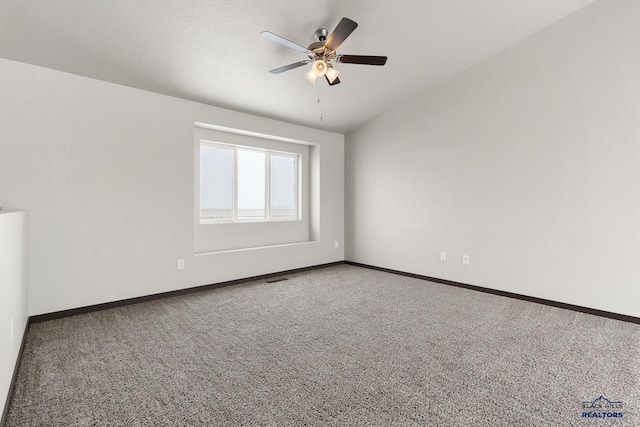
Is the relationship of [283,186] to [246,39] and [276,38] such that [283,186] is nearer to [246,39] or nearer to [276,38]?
[246,39]

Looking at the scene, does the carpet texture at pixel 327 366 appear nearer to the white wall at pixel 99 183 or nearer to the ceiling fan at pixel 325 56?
the white wall at pixel 99 183

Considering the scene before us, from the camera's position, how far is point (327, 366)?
220 cm

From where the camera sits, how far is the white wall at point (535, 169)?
3.18 metres

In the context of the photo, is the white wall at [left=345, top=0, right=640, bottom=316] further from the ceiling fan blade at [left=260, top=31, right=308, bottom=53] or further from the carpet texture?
the ceiling fan blade at [left=260, top=31, right=308, bottom=53]

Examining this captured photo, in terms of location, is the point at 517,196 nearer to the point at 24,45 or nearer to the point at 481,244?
the point at 481,244

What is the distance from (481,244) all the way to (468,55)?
2392mm

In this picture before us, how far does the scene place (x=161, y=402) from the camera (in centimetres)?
180

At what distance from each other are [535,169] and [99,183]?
15.9ft

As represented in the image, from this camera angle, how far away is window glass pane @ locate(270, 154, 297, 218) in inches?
217

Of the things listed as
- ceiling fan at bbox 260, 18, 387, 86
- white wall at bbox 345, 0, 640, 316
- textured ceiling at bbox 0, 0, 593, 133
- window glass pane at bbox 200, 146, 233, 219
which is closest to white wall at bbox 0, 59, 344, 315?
textured ceiling at bbox 0, 0, 593, 133

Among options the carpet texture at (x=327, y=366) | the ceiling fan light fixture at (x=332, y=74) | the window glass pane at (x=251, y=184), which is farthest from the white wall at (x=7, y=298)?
the window glass pane at (x=251, y=184)

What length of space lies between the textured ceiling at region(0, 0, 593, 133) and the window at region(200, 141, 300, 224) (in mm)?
845

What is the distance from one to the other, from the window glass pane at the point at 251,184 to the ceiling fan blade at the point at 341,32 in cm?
275

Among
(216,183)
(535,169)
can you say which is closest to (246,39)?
(216,183)
